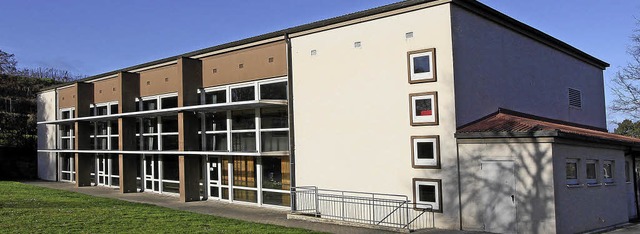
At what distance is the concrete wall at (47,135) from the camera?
32.6m

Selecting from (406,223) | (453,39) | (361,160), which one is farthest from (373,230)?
(453,39)

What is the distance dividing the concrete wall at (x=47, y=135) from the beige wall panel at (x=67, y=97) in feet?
2.85

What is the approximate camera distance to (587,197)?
14.0 m

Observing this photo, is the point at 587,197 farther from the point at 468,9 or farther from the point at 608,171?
the point at 468,9

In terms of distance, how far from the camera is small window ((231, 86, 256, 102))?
19467mm

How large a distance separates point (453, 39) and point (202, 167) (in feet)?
41.3

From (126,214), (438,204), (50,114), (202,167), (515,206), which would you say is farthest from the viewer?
(50,114)

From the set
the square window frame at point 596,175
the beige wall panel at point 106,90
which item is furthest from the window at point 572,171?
the beige wall panel at point 106,90

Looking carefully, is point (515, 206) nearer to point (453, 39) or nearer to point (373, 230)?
point (373, 230)

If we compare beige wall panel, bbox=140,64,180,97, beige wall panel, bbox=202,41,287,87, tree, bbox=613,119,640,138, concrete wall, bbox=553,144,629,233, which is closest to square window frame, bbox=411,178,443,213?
concrete wall, bbox=553,144,629,233

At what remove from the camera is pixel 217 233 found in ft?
39.4

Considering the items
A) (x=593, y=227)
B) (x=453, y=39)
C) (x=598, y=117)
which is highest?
(x=453, y=39)

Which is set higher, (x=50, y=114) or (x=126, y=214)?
(x=50, y=114)

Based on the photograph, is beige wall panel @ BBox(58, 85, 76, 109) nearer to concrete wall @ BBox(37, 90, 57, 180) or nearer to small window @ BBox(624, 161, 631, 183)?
concrete wall @ BBox(37, 90, 57, 180)
